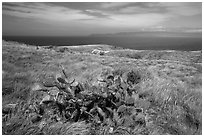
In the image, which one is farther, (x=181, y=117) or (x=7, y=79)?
(x=7, y=79)

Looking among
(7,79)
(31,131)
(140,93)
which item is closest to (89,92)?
(31,131)

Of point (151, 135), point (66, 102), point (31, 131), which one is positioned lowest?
point (151, 135)

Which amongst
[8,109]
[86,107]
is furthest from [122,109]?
[8,109]

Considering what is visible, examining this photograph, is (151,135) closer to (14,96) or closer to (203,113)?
(203,113)

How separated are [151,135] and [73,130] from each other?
3.37 ft

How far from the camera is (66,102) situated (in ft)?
10.0

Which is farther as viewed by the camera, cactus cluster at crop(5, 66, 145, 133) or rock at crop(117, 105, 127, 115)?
rock at crop(117, 105, 127, 115)

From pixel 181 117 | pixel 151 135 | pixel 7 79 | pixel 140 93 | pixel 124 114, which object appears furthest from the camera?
pixel 7 79

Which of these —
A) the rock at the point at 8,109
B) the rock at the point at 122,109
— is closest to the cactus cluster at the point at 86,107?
the rock at the point at 122,109

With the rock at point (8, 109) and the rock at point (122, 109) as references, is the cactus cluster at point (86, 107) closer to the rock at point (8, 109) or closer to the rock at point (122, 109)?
the rock at point (122, 109)

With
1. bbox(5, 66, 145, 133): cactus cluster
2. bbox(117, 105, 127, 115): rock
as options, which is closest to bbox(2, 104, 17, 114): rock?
bbox(5, 66, 145, 133): cactus cluster

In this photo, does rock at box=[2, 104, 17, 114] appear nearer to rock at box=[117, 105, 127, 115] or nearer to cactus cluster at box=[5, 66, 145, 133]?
cactus cluster at box=[5, 66, 145, 133]

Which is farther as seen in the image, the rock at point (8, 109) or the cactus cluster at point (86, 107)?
the rock at point (8, 109)

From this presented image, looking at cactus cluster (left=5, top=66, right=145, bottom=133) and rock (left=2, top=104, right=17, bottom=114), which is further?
rock (left=2, top=104, right=17, bottom=114)
